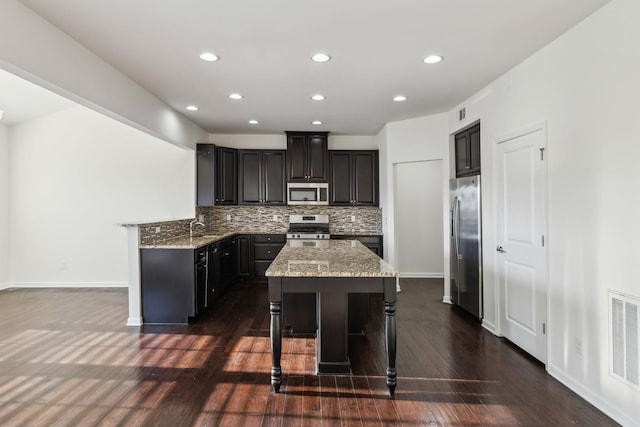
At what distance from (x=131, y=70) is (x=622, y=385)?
4.64 m

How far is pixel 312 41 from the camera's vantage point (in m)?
2.81

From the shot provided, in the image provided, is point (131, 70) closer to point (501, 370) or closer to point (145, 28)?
point (145, 28)

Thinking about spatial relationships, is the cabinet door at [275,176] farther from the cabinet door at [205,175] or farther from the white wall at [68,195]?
the white wall at [68,195]

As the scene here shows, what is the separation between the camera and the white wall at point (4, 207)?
19.3ft

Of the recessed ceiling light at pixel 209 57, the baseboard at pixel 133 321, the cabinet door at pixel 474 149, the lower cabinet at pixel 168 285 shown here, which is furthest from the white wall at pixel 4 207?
the cabinet door at pixel 474 149

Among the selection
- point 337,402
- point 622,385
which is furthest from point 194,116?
point 622,385

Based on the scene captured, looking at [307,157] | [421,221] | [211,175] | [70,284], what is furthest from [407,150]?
[70,284]

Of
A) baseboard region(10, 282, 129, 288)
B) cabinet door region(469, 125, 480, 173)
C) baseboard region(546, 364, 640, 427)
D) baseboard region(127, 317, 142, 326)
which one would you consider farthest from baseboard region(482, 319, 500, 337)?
baseboard region(10, 282, 129, 288)

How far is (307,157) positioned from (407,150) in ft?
6.06

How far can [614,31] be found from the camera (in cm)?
223

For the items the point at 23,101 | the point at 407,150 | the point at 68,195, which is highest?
the point at 23,101

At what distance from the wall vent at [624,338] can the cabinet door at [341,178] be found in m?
4.42

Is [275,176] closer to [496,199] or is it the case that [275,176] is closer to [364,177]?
[364,177]

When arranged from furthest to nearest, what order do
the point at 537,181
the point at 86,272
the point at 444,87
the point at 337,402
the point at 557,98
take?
the point at 86,272 → the point at 444,87 → the point at 537,181 → the point at 557,98 → the point at 337,402
